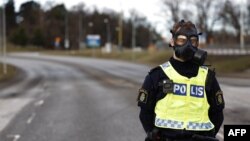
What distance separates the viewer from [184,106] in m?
4.34

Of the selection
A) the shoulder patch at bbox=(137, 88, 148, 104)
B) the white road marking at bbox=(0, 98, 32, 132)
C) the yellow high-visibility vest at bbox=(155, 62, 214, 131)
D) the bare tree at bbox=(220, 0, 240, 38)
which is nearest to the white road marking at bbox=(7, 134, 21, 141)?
the white road marking at bbox=(0, 98, 32, 132)

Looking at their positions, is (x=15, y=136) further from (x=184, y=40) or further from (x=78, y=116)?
(x=184, y=40)

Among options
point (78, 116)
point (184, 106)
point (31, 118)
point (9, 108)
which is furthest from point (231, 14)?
point (184, 106)

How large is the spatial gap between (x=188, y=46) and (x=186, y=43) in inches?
2.0

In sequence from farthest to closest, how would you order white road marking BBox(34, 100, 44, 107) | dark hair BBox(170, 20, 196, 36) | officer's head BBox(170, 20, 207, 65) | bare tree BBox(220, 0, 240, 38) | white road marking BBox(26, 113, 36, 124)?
bare tree BBox(220, 0, 240, 38) → white road marking BBox(34, 100, 44, 107) → white road marking BBox(26, 113, 36, 124) → dark hair BBox(170, 20, 196, 36) → officer's head BBox(170, 20, 207, 65)

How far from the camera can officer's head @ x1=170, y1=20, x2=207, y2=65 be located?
14.0ft

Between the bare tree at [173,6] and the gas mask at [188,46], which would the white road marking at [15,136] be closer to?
the gas mask at [188,46]

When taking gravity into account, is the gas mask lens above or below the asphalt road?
above

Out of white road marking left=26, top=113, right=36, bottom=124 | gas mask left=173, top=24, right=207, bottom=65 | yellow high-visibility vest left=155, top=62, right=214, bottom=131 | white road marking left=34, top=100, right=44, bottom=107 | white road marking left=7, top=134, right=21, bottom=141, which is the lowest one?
white road marking left=34, top=100, right=44, bottom=107

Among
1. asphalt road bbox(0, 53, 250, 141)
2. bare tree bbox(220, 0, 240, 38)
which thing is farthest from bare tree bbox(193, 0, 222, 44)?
asphalt road bbox(0, 53, 250, 141)

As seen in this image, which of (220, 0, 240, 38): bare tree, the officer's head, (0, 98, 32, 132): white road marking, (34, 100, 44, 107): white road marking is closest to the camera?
the officer's head

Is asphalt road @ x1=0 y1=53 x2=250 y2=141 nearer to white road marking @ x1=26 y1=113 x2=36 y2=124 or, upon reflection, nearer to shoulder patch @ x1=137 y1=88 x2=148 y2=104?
white road marking @ x1=26 y1=113 x2=36 y2=124

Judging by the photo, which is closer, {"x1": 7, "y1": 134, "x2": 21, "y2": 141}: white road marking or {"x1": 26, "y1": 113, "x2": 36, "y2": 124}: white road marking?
{"x1": 7, "y1": 134, "x2": 21, "y2": 141}: white road marking

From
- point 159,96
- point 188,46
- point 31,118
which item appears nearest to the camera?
point 188,46
